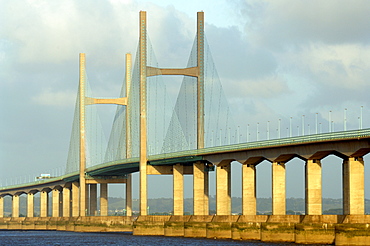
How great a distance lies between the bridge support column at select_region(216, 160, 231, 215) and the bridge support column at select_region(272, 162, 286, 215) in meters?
13.4

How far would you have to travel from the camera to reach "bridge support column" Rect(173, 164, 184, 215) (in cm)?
11781

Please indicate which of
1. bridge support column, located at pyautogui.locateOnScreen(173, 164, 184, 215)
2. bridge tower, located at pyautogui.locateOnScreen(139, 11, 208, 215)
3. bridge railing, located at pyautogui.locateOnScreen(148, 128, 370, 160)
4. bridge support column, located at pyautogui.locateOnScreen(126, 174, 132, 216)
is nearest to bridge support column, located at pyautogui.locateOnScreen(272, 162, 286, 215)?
bridge railing, located at pyautogui.locateOnScreen(148, 128, 370, 160)

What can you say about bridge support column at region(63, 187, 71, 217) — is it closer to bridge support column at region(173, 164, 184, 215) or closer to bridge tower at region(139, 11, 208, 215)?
bridge tower at region(139, 11, 208, 215)

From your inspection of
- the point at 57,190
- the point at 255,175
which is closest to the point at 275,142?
the point at 255,175

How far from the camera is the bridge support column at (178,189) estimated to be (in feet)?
387

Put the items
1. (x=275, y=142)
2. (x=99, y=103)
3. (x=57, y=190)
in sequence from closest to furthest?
(x=275, y=142)
(x=99, y=103)
(x=57, y=190)

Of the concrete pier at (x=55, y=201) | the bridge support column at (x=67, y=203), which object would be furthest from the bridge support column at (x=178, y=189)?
the concrete pier at (x=55, y=201)

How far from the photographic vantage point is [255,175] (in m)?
102

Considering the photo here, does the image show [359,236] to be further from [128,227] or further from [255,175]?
[128,227]

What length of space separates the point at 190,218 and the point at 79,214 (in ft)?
191

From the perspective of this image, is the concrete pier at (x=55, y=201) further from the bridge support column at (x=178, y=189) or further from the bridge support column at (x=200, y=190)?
the bridge support column at (x=200, y=190)

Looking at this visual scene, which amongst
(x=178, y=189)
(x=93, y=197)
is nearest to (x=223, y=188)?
(x=178, y=189)

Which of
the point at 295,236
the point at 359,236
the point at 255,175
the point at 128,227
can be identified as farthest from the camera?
the point at 128,227

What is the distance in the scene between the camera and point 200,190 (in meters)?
114
